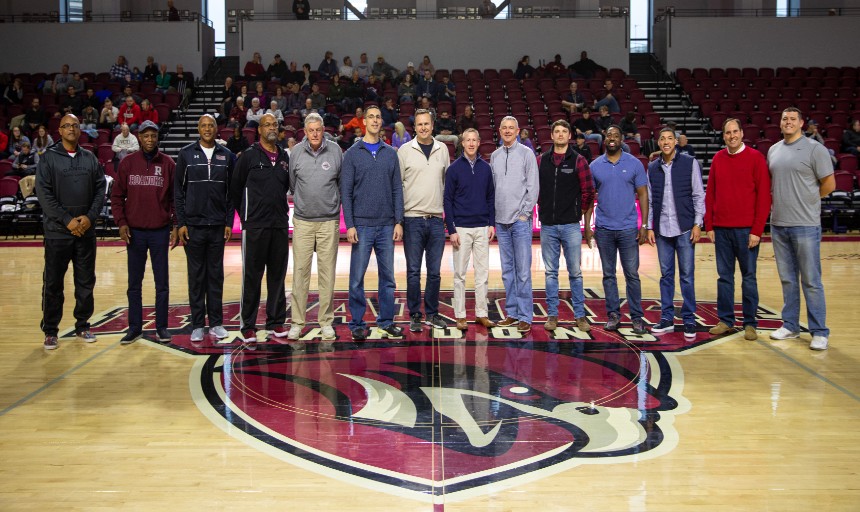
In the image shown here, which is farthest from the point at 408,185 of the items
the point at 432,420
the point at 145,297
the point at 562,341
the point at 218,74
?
the point at 218,74

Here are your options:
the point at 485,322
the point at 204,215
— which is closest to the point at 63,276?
the point at 204,215

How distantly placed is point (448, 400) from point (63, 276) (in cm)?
353

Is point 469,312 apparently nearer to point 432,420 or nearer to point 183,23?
point 432,420

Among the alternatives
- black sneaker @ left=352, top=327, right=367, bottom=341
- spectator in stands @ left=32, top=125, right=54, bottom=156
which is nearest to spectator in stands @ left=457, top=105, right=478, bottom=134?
spectator in stands @ left=32, top=125, right=54, bottom=156

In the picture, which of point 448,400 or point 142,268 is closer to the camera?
point 448,400

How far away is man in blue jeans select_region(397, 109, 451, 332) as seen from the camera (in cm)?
677

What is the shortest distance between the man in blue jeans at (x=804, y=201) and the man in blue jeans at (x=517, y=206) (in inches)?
76.2

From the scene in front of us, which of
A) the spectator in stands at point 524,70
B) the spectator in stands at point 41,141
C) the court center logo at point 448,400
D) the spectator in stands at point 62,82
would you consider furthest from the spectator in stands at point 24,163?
the spectator in stands at point 524,70

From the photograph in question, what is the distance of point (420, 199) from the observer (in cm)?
676

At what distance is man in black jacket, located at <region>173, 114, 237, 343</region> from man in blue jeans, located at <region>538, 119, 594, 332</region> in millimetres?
2619

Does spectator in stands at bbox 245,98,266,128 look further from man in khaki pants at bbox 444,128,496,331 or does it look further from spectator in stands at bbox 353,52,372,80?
man in khaki pants at bbox 444,128,496,331

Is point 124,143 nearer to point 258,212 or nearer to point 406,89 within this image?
point 406,89

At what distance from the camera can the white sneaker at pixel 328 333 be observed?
6.51 meters

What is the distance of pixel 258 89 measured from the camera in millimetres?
17578
